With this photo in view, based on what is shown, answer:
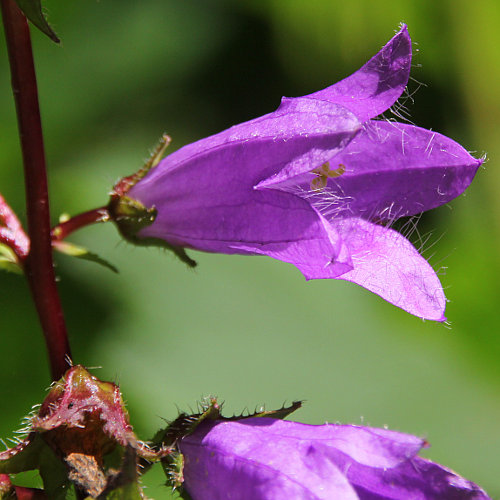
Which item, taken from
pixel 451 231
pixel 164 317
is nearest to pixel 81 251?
pixel 164 317

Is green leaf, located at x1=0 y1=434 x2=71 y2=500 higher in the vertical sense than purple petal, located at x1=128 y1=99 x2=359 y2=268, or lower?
lower

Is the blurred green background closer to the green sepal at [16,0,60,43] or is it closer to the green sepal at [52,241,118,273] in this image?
the green sepal at [52,241,118,273]

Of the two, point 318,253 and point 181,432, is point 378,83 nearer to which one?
point 318,253

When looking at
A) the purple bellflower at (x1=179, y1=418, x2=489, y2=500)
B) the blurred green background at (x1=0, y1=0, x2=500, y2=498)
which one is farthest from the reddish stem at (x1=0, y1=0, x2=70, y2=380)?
the blurred green background at (x1=0, y1=0, x2=500, y2=498)

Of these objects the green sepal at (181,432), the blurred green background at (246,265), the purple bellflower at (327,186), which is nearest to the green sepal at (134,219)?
the purple bellflower at (327,186)

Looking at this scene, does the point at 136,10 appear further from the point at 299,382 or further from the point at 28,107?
the point at 28,107

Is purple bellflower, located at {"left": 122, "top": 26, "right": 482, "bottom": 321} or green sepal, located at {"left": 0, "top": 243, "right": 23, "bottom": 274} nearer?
purple bellflower, located at {"left": 122, "top": 26, "right": 482, "bottom": 321}

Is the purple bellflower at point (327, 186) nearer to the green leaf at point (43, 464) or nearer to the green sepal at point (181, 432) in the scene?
the green sepal at point (181, 432)
